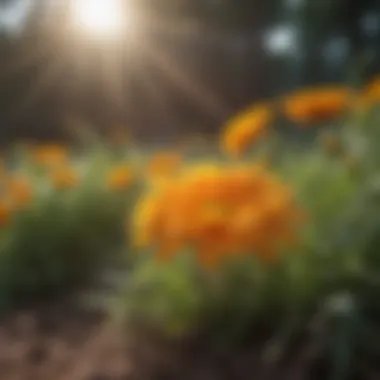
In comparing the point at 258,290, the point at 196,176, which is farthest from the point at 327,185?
the point at 196,176

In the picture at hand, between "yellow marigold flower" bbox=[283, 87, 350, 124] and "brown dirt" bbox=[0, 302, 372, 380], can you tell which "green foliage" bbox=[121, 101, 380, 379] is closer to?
"brown dirt" bbox=[0, 302, 372, 380]

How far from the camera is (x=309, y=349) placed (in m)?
1.26

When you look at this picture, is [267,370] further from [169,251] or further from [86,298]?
[86,298]

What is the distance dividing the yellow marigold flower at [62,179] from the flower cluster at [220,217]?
982mm

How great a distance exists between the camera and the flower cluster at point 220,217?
118cm

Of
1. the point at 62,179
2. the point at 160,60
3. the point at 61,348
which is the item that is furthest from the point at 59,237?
the point at 160,60

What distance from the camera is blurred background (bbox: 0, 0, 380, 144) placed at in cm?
720

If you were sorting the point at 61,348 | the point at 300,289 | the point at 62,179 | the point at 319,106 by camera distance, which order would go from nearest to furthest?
the point at 300,289 < the point at 61,348 < the point at 319,106 < the point at 62,179

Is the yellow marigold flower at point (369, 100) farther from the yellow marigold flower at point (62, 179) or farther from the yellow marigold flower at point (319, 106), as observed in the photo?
the yellow marigold flower at point (62, 179)

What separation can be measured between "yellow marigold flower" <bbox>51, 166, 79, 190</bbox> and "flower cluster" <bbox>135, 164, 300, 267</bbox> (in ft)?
3.22

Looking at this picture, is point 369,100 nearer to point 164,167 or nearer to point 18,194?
point 164,167

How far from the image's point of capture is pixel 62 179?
223 centimetres

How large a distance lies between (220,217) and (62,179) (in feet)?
3.57

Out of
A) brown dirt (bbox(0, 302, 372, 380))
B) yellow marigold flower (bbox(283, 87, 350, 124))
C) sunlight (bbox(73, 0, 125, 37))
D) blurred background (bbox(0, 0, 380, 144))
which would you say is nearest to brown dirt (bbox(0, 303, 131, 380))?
brown dirt (bbox(0, 302, 372, 380))
